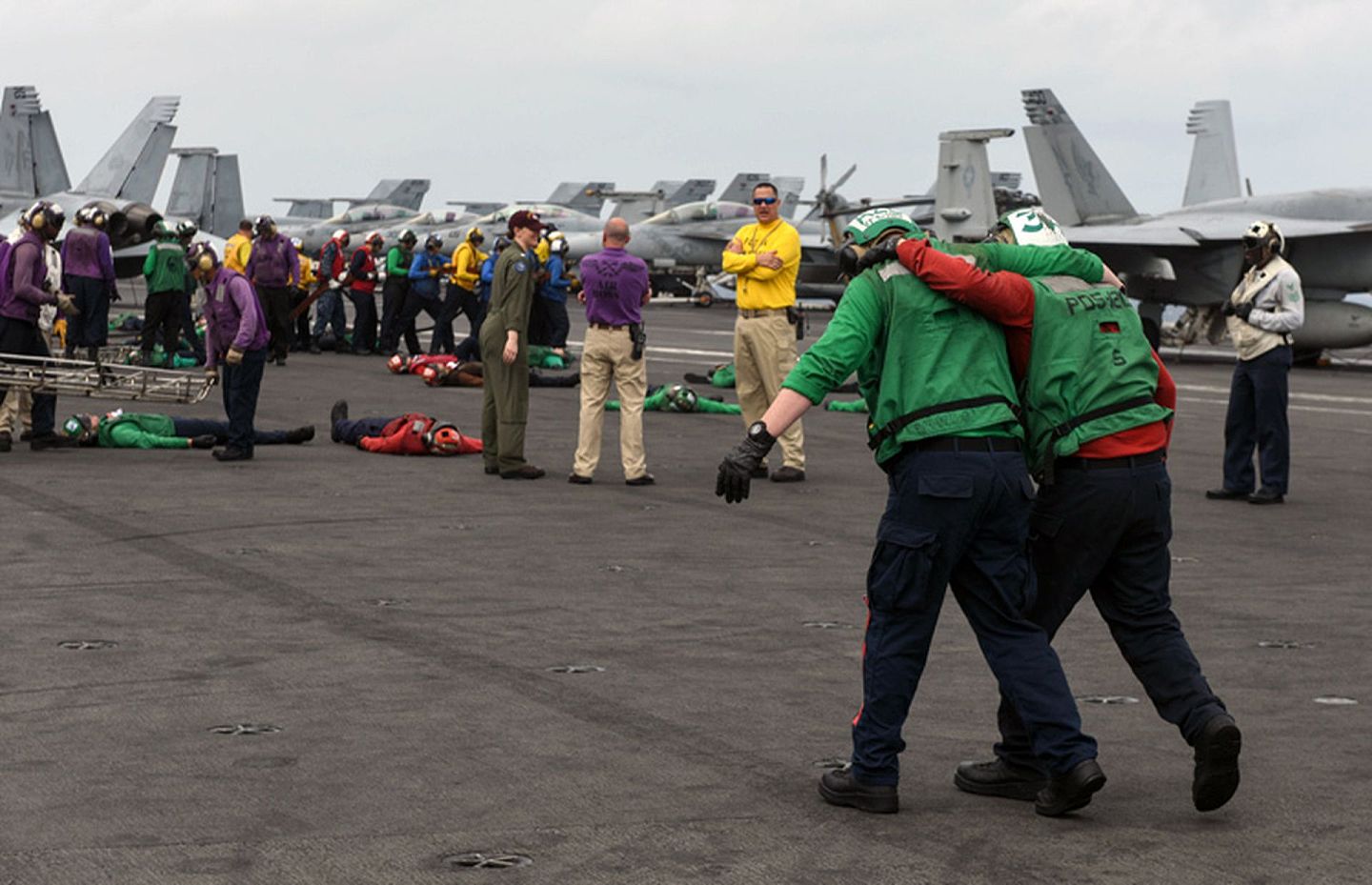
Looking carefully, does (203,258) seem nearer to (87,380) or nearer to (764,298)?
(87,380)

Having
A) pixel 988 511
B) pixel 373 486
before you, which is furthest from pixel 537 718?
pixel 373 486

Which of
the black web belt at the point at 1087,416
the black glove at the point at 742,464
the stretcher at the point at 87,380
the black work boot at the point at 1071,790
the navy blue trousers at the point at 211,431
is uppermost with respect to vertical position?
the black web belt at the point at 1087,416

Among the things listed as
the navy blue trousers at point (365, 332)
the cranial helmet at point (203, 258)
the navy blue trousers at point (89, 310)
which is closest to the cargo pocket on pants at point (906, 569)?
the cranial helmet at point (203, 258)

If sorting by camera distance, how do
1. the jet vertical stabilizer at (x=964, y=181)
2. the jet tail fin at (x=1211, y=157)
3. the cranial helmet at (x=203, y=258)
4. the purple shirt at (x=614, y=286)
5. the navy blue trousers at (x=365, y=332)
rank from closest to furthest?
1. the purple shirt at (x=614, y=286)
2. the cranial helmet at (x=203, y=258)
3. the navy blue trousers at (x=365, y=332)
4. the jet vertical stabilizer at (x=964, y=181)
5. the jet tail fin at (x=1211, y=157)

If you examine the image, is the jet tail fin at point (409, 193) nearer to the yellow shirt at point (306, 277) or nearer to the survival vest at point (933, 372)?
the yellow shirt at point (306, 277)

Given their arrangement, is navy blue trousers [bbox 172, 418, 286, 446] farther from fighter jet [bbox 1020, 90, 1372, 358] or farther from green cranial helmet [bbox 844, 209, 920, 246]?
fighter jet [bbox 1020, 90, 1372, 358]

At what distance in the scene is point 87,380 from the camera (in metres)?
14.4

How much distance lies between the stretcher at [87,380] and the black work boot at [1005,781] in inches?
399

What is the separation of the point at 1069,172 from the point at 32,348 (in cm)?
2622

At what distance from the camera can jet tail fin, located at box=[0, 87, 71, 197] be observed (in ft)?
127

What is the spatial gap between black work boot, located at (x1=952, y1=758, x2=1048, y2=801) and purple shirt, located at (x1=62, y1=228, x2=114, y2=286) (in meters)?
17.6

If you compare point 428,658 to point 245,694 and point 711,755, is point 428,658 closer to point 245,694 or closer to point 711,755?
point 245,694

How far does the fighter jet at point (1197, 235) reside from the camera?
31.0 metres

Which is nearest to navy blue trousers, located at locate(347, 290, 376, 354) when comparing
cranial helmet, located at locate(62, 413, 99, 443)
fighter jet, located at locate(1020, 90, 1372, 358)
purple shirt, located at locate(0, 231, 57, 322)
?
fighter jet, located at locate(1020, 90, 1372, 358)
